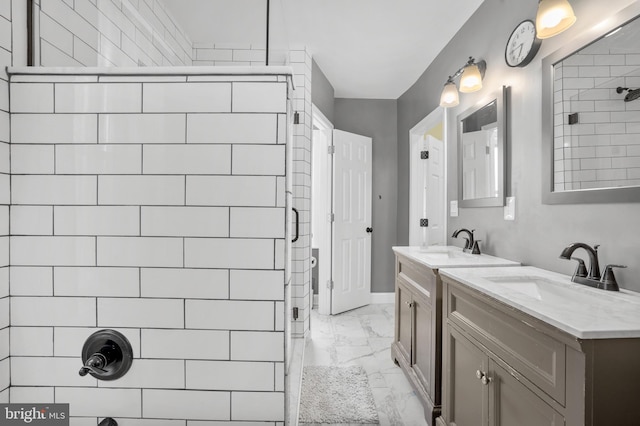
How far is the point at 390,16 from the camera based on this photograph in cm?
235

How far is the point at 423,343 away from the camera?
1.86m

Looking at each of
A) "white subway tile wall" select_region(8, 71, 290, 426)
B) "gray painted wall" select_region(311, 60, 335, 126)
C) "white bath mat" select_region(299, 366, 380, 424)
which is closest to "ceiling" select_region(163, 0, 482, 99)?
"gray painted wall" select_region(311, 60, 335, 126)

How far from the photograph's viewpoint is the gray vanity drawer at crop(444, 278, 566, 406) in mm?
811

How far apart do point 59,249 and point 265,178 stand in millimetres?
523

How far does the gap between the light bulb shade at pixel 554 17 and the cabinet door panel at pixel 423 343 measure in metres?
1.36

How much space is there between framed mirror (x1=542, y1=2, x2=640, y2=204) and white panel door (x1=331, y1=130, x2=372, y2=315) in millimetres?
2209

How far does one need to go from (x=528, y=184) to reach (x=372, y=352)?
1.72m

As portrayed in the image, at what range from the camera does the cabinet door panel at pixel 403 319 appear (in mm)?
2129

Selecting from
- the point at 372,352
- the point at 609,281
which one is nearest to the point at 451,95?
the point at 609,281

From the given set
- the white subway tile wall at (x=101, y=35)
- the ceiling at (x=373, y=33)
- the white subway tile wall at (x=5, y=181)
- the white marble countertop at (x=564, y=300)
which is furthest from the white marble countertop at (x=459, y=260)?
the white subway tile wall at (x=5, y=181)

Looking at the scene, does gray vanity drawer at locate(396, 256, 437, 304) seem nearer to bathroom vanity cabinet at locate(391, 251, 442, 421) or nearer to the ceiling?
bathroom vanity cabinet at locate(391, 251, 442, 421)

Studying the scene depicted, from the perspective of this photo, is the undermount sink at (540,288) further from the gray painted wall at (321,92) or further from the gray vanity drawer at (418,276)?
the gray painted wall at (321,92)

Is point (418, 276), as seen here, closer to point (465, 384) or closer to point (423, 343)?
point (423, 343)

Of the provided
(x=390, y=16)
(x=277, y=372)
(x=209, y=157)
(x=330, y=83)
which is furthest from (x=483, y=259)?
(x=330, y=83)
